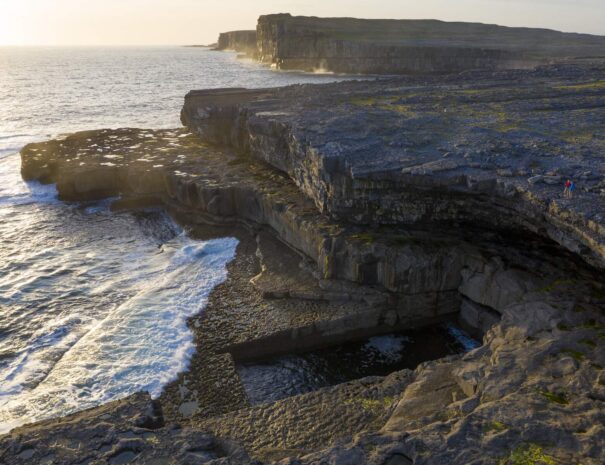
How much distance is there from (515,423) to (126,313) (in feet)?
42.2

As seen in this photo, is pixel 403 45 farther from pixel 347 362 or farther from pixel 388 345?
pixel 347 362

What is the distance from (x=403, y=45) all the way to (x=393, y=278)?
8907 centimetres

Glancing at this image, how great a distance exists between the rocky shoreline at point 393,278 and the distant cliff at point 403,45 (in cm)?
6036

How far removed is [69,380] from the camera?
44.9ft

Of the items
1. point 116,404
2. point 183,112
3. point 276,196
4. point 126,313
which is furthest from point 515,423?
point 183,112

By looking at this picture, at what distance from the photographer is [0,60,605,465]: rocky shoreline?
369 inches

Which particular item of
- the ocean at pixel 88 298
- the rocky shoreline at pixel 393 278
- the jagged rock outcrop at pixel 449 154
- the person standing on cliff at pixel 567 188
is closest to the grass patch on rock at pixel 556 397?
the rocky shoreline at pixel 393 278

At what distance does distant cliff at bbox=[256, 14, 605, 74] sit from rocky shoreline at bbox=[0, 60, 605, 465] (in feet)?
198

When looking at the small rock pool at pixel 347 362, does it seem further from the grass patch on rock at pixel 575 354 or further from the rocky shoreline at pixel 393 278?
the grass patch on rock at pixel 575 354

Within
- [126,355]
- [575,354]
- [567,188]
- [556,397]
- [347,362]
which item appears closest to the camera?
[556,397]

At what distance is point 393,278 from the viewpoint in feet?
53.8

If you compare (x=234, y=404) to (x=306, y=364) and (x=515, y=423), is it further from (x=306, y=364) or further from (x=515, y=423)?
(x=515, y=423)

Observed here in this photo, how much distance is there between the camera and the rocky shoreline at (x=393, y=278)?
9.38m

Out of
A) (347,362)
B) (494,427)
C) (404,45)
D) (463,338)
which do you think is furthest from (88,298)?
(404,45)
